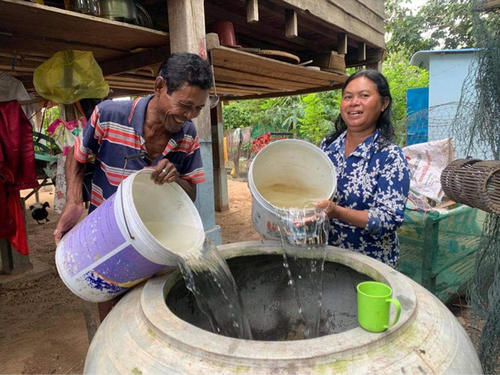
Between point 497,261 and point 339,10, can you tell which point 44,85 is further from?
point 497,261

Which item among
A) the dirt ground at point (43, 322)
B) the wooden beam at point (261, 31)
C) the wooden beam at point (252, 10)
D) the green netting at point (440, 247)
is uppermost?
the wooden beam at point (261, 31)

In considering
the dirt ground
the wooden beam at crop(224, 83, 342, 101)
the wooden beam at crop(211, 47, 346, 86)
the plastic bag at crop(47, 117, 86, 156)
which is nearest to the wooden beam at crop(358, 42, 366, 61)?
the wooden beam at crop(211, 47, 346, 86)

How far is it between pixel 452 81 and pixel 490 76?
16.7 ft

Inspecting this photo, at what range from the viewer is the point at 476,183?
1717mm

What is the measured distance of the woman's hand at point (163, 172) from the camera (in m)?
1.55

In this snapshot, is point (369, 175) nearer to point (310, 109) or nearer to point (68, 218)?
point (68, 218)

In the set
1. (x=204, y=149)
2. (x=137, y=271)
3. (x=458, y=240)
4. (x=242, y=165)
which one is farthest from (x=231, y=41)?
(x=242, y=165)

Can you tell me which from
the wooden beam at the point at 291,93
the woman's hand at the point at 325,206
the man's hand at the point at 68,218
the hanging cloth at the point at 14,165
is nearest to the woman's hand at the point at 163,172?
the man's hand at the point at 68,218

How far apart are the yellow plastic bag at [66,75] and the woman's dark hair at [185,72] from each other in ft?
5.54

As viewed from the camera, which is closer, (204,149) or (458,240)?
Result: (204,149)

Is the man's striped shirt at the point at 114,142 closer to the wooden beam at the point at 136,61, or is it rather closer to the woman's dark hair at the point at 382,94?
the woman's dark hair at the point at 382,94

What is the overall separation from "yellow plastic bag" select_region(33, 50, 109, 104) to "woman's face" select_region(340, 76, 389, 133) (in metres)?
2.28

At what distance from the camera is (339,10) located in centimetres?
429

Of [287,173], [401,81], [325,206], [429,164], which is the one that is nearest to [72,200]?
[287,173]
